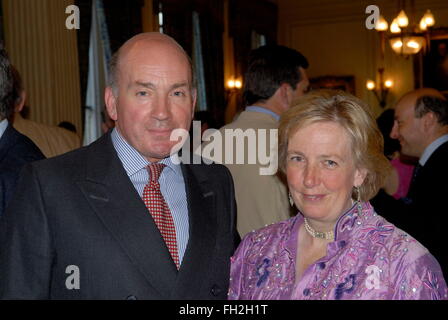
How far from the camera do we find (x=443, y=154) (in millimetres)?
4066

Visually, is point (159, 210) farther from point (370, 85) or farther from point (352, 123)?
point (370, 85)

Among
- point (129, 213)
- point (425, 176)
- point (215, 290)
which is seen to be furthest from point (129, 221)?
point (425, 176)

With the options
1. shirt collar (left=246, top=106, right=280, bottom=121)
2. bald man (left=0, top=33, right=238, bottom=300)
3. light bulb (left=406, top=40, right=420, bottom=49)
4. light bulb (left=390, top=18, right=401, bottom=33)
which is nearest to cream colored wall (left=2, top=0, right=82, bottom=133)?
shirt collar (left=246, top=106, right=280, bottom=121)

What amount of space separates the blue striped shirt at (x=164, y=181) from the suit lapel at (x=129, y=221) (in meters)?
0.06

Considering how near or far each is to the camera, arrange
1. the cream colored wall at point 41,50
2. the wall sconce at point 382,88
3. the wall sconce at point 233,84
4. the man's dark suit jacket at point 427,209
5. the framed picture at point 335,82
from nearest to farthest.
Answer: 1. the man's dark suit jacket at point 427,209
2. the cream colored wall at point 41,50
3. the wall sconce at point 233,84
4. the wall sconce at point 382,88
5. the framed picture at point 335,82

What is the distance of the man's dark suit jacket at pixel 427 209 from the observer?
3.32 m

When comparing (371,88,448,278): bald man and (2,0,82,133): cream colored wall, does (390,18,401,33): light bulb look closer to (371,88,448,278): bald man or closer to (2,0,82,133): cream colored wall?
(2,0,82,133): cream colored wall

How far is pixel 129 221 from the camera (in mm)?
1890

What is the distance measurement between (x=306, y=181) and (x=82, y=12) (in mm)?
6846

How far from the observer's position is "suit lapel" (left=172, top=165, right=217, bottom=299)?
190 cm

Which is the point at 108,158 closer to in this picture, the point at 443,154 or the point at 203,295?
the point at 203,295

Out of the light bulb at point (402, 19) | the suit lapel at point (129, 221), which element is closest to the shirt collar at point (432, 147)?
the suit lapel at point (129, 221)

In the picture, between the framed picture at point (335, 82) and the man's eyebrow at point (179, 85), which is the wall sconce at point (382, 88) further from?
the man's eyebrow at point (179, 85)

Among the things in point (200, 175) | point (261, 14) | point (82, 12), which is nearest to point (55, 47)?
point (82, 12)
